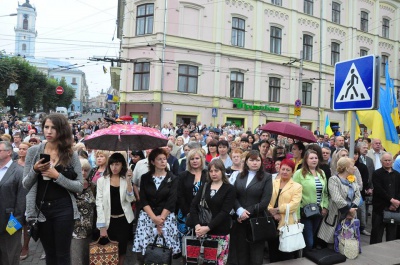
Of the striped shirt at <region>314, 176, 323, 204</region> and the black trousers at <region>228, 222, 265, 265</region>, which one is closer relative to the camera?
the black trousers at <region>228, 222, 265, 265</region>

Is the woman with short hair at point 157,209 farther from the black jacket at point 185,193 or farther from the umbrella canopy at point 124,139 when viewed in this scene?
the umbrella canopy at point 124,139

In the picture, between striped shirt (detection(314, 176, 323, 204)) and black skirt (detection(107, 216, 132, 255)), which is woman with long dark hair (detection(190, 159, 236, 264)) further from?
striped shirt (detection(314, 176, 323, 204))

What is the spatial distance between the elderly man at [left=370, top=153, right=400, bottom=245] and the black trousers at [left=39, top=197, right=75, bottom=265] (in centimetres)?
527

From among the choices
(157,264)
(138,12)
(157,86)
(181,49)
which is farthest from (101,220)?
(138,12)

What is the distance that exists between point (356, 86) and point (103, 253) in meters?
4.36

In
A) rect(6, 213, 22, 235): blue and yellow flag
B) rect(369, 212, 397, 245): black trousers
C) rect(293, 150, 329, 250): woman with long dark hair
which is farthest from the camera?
rect(369, 212, 397, 245): black trousers

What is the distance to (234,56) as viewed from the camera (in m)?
26.5

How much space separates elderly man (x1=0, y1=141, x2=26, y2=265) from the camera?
162 inches

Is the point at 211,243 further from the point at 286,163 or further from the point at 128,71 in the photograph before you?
the point at 128,71

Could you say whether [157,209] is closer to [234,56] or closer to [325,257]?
[325,257]

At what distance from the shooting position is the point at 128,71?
80.6ft

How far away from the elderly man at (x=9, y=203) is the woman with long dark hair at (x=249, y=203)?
2966 mm

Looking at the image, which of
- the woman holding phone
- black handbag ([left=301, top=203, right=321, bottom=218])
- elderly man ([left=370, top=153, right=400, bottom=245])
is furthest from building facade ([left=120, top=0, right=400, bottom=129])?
the woman holding phone

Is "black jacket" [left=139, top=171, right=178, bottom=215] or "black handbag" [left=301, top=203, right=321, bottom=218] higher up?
"black jacket" [left=139, top=171, right=178, bottom=215]
